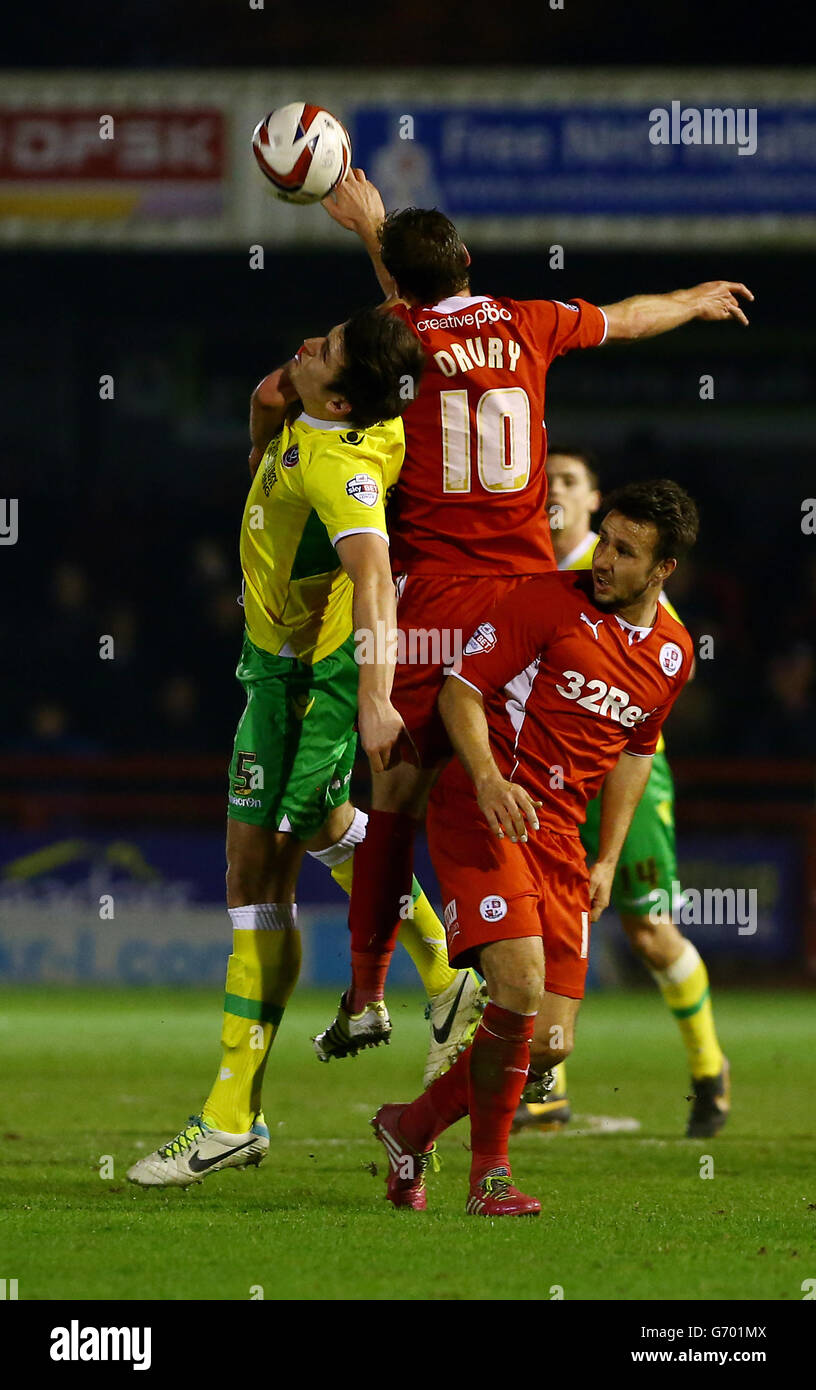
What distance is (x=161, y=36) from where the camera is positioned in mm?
16938

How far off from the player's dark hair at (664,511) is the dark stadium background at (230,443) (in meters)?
7.85

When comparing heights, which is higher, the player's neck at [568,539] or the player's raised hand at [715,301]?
the player's raised hand at [715,301]

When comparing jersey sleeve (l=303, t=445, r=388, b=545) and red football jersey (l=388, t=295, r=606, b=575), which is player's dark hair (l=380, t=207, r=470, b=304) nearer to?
red football jersey (l=388, t=295, r=606, b=575)

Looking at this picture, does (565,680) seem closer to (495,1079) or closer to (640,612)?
(640,612)

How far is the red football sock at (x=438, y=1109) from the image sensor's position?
5.04 metres

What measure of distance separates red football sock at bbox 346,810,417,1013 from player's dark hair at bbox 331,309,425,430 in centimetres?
118

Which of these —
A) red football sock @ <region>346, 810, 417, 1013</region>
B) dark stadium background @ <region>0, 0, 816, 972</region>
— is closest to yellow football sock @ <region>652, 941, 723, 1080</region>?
red football sock @ <region>346, 810, 417, 1013</region>

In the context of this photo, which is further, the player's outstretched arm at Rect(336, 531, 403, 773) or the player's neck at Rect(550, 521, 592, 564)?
the player's neck at Rect(550, 521, 592, 564)

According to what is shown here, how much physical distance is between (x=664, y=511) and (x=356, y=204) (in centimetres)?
151

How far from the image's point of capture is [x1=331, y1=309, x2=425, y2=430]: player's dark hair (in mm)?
4918

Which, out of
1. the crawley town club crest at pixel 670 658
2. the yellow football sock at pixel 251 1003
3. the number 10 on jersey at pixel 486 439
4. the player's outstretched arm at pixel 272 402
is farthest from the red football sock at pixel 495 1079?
the player's outstretched arm at pixel 272 402

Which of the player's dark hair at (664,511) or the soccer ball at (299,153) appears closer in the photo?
Result: the player's dark hair at (664,511)

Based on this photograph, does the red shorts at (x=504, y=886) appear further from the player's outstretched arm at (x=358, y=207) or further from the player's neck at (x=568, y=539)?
the player's neck at (x=568, y=539)

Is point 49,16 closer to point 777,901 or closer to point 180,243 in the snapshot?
point 180,243
